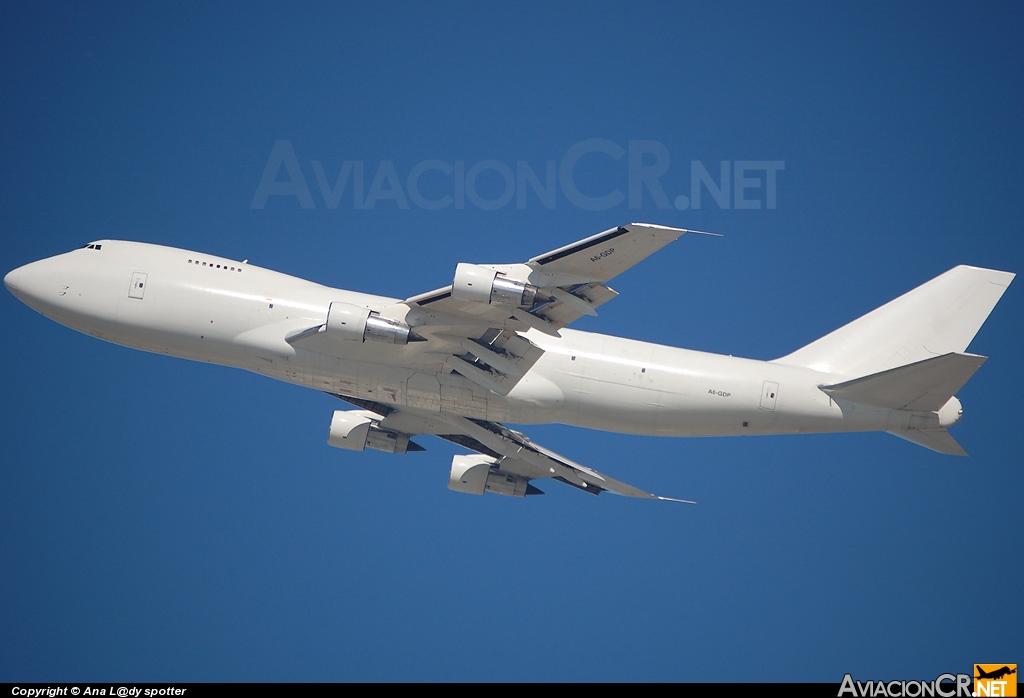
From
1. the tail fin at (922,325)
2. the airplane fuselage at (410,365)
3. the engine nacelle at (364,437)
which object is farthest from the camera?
the engine nacelle at (364,437)

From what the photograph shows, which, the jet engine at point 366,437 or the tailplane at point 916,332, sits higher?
the tailplane at point 916,332

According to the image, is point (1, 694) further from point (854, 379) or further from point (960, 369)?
point (960, 369)

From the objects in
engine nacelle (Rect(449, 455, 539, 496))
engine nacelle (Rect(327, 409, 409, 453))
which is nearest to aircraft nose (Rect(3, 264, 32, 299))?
engine nacelle (Rect(327, 409, 409, 453))

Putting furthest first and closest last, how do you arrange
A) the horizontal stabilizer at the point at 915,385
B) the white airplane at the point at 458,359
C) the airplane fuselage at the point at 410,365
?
the airplane fuselage at the point at 410,365, the white airplane at the point at 458,359, the horizontal stabilizer at the point at 915,385

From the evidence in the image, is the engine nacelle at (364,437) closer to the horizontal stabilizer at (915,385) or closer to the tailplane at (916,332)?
the tailplane at (916,332)

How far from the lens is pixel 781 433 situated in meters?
32.4

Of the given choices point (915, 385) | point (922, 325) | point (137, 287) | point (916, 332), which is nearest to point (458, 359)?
point (137, 287)

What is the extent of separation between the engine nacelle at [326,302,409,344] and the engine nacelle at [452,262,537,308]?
261 centimetres

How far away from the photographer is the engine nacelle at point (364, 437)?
1470 inches

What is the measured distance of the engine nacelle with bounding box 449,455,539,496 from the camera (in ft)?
126

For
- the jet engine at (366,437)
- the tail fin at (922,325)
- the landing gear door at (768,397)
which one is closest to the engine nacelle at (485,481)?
the jet engine at (366,437)

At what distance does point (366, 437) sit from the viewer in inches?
1471

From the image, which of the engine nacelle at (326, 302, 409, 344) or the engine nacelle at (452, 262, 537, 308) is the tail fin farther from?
the engine nacelle at (326, 302, 409, 344)

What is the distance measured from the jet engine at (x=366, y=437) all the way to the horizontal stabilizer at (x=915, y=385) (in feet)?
47.8
